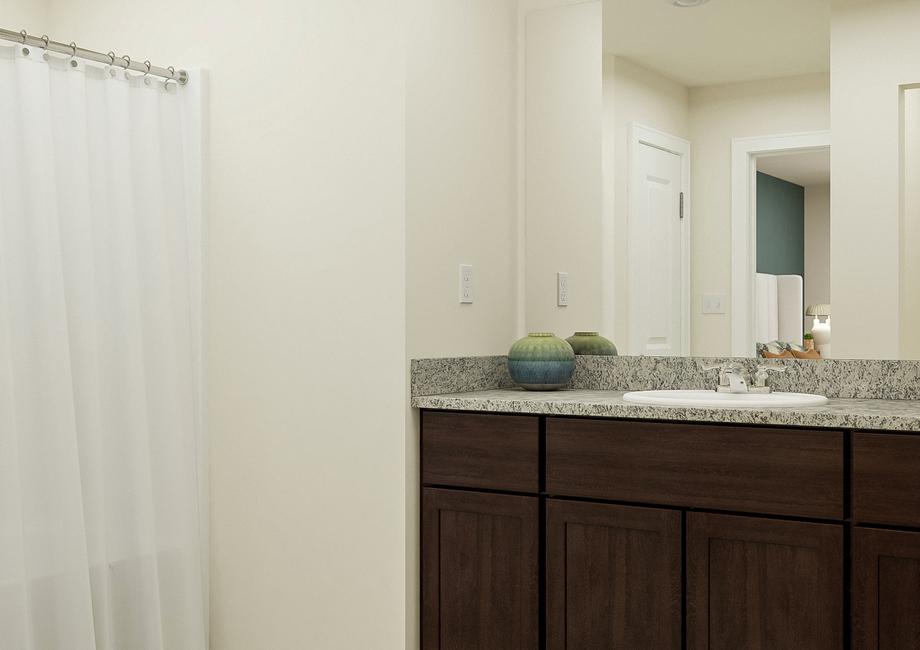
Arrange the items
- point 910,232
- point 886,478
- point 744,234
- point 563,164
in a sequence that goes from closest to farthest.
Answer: point 886,478 → point 910,232 → point 744,234 → point 563,164

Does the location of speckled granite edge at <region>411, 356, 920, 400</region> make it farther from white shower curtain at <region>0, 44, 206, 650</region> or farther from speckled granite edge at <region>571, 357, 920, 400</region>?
white shower curtain at <region>0, 44, 206, 650</region>

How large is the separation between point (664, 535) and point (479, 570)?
501 mm

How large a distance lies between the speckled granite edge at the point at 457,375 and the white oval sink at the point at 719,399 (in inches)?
17.3

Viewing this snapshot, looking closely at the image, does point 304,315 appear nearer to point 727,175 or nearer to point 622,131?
point 622,131

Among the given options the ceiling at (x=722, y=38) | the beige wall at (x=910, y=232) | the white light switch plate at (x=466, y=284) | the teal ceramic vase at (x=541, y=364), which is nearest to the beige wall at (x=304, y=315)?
the white light switch plate at (x=466, y=284)

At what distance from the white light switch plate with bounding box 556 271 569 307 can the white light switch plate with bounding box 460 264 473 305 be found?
30 centimetres

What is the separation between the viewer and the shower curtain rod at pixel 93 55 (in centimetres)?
246

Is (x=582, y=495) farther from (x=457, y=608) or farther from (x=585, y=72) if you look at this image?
(x=585, y=72)

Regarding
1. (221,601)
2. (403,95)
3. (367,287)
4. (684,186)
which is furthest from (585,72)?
(221,601)

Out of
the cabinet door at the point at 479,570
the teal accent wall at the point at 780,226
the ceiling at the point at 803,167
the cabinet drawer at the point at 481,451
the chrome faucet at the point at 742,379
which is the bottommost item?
the cabinet door at the point at 479,570

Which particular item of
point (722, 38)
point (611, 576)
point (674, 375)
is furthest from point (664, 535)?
point (722, 38)

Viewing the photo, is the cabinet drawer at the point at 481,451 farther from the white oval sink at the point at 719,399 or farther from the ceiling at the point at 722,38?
the ceiling at the point at 722,38

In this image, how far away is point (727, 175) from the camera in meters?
2.74

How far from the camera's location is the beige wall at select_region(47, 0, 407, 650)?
8.43ft
